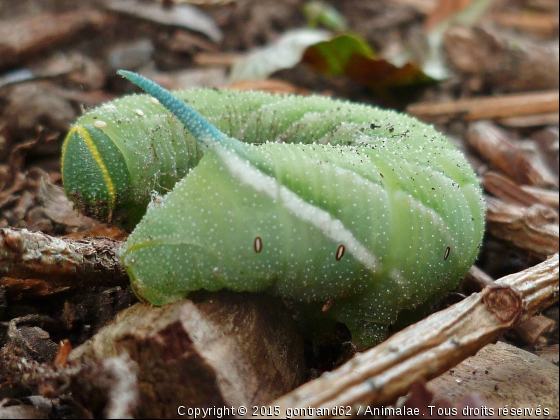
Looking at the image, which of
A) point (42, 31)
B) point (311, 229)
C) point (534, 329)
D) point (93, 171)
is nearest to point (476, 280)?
point (534, 329)

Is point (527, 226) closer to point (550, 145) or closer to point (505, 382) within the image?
point (550, 145)

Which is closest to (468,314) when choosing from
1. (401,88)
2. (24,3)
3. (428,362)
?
(428,362)

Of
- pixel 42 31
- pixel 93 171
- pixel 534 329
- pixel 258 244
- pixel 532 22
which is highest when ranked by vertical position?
pixel 258 244

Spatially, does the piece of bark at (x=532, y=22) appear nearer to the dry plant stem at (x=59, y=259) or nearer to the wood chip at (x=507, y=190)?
the wood chip at (x=507, y=190)

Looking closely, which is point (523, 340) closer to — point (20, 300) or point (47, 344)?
point (47, 344)

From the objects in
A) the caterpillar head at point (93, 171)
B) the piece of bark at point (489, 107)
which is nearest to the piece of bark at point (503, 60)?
the piece of bark at point (489, 107)
